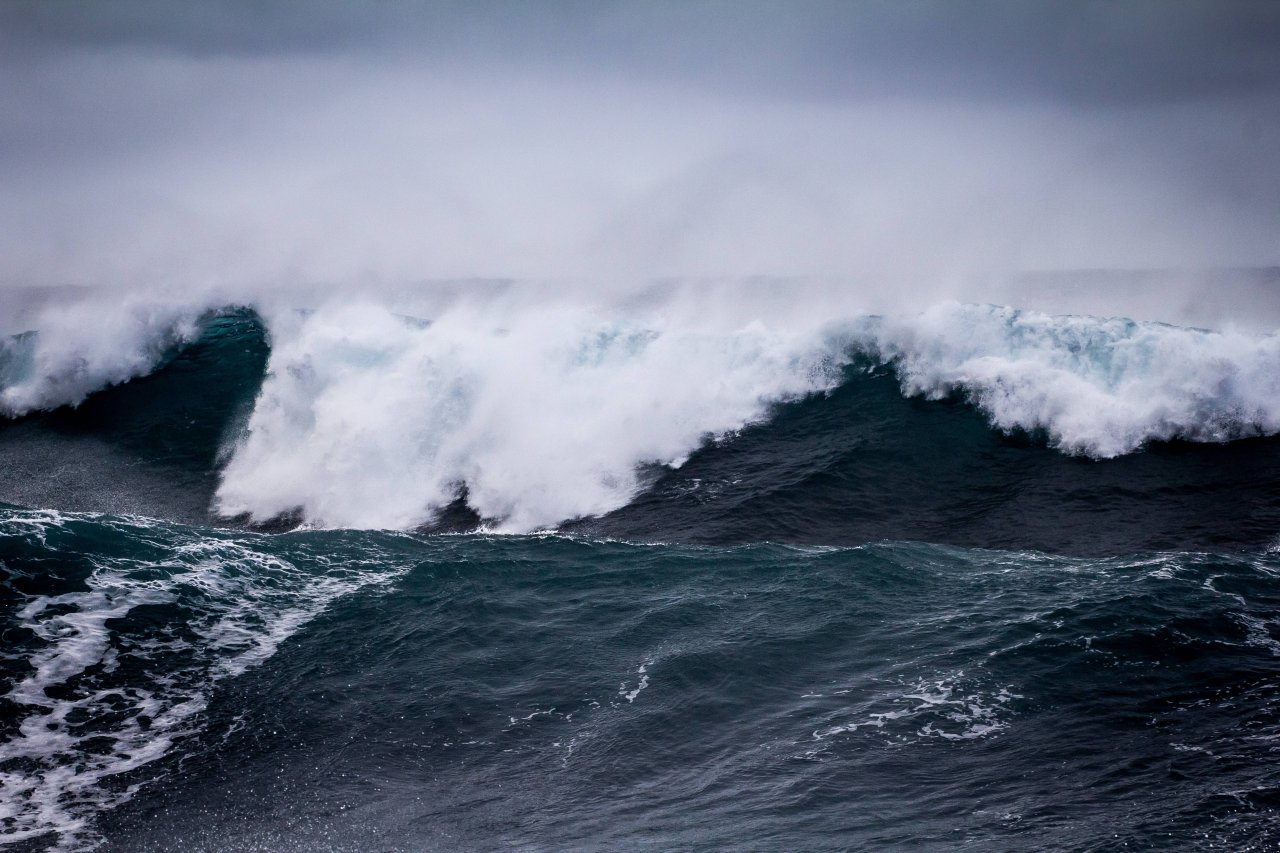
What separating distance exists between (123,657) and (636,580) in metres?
8.85

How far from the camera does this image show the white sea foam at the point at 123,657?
10.6 metres

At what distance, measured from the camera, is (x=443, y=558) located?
716 inches

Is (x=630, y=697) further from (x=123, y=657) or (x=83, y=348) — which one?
(x=83, y=348)

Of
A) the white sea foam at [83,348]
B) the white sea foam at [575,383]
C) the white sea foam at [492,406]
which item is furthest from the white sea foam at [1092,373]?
the white sea foam at [83,348]

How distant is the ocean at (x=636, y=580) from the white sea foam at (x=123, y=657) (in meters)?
0.08

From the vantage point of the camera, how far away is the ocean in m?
9.95

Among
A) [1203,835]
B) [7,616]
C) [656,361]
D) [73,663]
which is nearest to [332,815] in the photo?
[73,663]

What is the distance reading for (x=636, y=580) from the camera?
16.8m

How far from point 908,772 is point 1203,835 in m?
2.93

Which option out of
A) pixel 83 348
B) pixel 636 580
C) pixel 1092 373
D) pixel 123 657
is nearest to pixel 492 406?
pixel 636 580

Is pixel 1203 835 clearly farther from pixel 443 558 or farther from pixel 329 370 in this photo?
pixel 329 370

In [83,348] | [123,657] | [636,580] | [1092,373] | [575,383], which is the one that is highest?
[83,348]

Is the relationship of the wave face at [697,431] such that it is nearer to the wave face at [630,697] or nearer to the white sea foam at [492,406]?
the white sea foam at [492,406]

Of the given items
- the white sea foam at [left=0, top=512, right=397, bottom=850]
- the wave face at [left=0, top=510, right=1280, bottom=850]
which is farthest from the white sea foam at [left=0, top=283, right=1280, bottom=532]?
the wave face at [left=0, top=510, right=1280, bottom=850]
